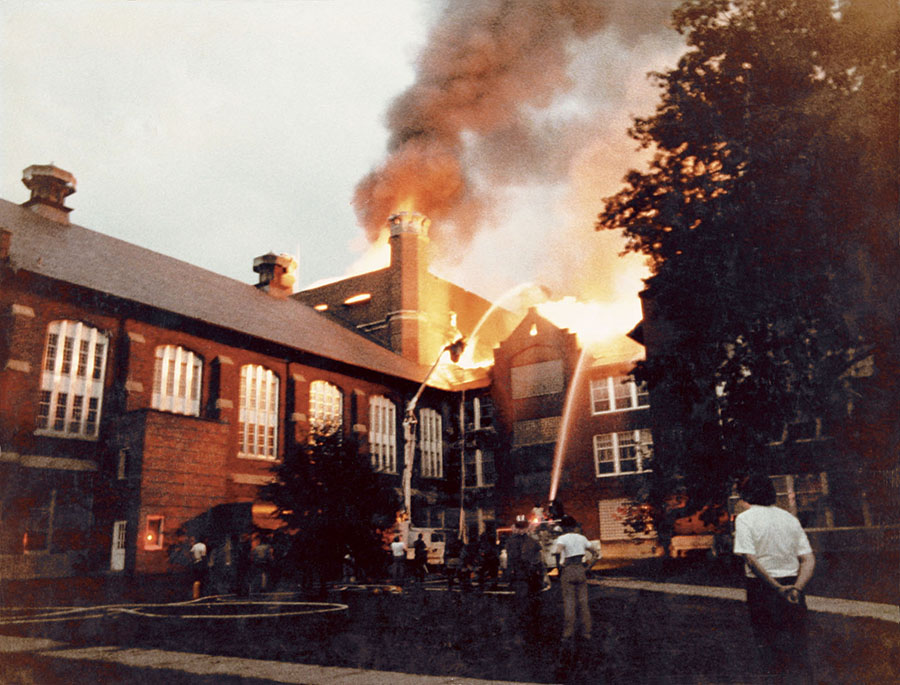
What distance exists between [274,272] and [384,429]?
43.6 feet

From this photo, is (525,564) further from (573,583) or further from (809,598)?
(809,598)

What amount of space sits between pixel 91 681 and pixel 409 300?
151ft

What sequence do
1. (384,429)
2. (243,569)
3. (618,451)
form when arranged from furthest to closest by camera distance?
1. (384,429)
2. (618,451)
3. (243,569)

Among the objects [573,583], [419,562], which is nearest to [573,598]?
[573,583]

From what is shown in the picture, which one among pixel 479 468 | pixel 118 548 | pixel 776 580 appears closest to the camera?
pixel 776 580

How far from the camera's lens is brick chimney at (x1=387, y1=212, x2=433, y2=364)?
5256 centimetres

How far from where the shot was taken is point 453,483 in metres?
47.0

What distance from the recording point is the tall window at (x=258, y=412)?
3480cm

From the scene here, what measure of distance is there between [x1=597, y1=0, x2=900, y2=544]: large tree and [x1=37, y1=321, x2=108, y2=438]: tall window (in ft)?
74.1

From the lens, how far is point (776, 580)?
18.8ft

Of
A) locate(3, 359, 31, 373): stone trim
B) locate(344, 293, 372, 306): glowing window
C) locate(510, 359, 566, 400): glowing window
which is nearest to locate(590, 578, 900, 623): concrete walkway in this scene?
locate(510, 359, 566, 400): glowing window

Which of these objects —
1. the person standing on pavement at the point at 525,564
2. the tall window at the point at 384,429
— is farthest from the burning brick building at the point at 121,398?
the person standing on pavement at the point at 525,564

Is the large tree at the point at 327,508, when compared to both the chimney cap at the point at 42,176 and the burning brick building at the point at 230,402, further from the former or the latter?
the chimney cap at the point at 42,176

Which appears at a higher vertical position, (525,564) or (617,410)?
(617,410)
